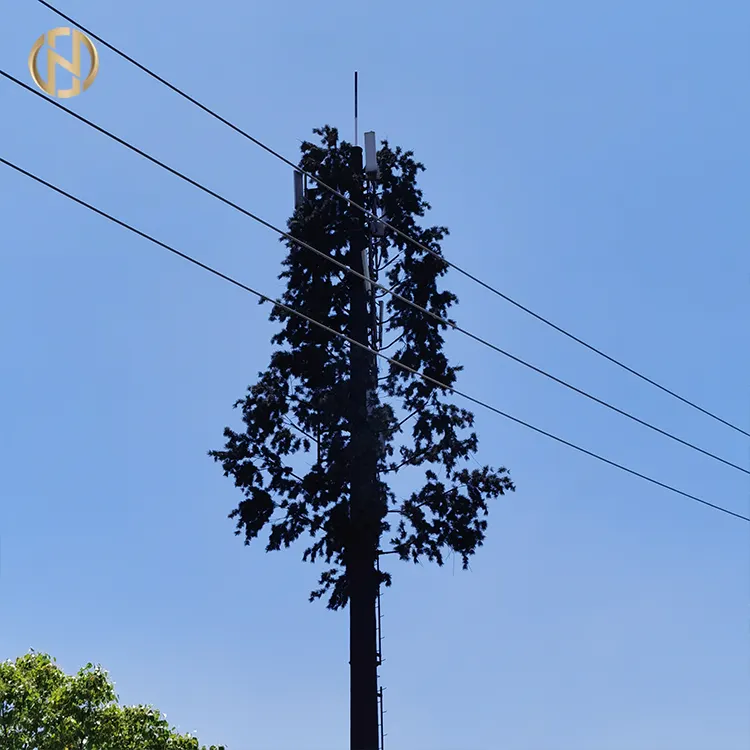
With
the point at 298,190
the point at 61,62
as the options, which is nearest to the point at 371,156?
the point at 298,190

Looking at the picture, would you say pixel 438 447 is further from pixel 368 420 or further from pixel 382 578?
pixel 382 578

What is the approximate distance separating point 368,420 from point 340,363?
182 cm

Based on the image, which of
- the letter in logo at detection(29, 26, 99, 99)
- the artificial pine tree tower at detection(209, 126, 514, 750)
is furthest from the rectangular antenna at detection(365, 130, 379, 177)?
the letter in logo at detection(29, 26, 99, 99)

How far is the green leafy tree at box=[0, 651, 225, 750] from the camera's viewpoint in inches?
1141

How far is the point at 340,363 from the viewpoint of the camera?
2488cm

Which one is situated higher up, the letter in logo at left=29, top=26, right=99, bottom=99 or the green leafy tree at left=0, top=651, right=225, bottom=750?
the letter in logo at left=29, top=26, right=99, bottom=99

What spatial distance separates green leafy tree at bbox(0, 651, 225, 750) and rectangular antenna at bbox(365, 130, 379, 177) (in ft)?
57.3

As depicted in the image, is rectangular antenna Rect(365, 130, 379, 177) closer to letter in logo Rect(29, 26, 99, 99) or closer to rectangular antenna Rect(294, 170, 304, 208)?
rectangular antenna Rect(294, 170, 304, 208)

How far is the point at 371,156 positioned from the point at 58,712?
736 inches

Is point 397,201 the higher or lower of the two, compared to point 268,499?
higher

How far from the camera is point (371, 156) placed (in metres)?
25.9

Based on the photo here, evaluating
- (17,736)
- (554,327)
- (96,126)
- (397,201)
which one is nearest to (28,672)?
(17,736)

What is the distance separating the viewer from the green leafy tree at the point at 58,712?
2897cm

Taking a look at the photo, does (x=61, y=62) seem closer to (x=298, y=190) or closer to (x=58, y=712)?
(x=298, y=190)
